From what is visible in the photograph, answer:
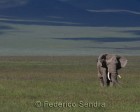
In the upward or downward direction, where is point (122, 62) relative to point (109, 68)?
upward

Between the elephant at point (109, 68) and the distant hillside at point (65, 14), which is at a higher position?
the distant hillside at point (65, 14)

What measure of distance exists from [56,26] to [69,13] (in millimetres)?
31189

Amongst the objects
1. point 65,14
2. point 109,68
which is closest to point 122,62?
point 109,68

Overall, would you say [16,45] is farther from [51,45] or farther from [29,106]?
[29,106]

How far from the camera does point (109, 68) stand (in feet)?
70.4

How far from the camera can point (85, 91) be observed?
63.4ft

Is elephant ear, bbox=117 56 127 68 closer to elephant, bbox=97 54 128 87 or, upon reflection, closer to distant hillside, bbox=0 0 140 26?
elephant, bbox=97 54 128 87

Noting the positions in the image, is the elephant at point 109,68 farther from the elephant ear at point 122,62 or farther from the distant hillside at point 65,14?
the distant hillside at point 65,14

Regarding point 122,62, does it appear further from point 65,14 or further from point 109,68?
point 65,14

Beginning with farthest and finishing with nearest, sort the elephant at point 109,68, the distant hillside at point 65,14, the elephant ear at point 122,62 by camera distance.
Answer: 1. the distant hillside at point 65,14
2. the elephant ear at point 122,62
3. the elephant at point 109,68

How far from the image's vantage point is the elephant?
21.2 metres

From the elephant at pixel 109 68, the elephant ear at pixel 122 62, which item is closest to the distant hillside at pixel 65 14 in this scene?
the elephant ear at pixel 122 62

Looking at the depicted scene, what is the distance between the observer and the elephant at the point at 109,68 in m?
21.2

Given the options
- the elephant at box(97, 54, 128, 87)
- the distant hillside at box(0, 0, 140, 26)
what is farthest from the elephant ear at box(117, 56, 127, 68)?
the distant hillside at box(0, 0, 140, 26)
